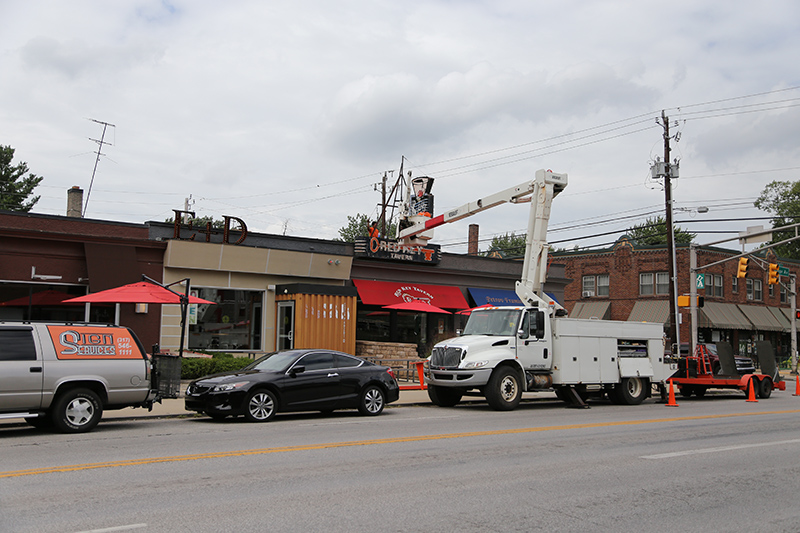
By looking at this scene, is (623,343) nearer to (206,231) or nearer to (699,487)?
(699,487)

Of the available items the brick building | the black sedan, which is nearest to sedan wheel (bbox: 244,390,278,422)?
the black sedan

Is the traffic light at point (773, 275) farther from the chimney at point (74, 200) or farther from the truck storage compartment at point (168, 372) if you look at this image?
the chimney at point (74, 200)

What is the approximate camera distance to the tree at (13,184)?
170ft

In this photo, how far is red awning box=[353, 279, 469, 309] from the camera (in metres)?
28.0

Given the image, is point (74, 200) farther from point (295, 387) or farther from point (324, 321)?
point (295, 387)

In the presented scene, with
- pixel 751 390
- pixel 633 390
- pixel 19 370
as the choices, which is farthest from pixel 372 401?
pixel 751 390

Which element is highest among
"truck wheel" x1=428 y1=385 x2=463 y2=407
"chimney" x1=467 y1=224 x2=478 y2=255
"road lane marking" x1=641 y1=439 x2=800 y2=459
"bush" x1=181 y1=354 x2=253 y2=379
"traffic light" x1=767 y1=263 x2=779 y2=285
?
"chimney" x1=467 y1=224 x2=478 y2=255

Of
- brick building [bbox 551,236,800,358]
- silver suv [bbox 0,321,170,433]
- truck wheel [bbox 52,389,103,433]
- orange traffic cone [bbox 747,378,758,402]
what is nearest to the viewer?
silver suv [bbox 0,321,170,433]

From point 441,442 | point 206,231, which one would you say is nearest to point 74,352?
point 441,442

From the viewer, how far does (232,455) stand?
9750mm

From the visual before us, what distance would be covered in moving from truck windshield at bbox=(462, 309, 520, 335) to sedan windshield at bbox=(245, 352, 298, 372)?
523 cm

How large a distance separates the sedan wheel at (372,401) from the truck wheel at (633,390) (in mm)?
7616

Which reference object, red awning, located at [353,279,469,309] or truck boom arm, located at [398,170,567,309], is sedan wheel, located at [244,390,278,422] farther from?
red awning, located at [353,279,469,309]

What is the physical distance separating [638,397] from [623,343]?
171 centimetres
